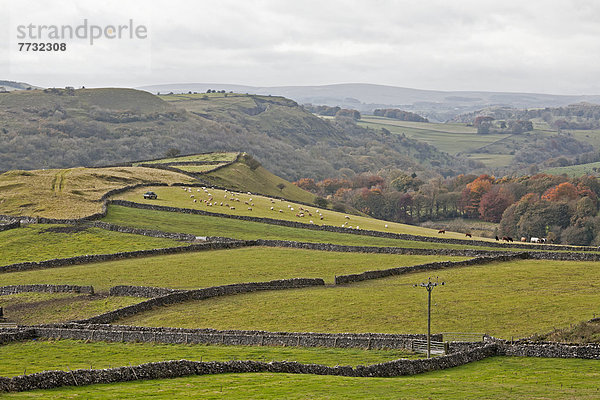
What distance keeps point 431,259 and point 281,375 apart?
36947mm

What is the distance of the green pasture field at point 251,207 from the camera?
299 feet

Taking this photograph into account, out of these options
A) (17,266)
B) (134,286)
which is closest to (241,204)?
(17,266)

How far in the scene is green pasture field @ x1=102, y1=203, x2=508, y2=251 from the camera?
76750mm

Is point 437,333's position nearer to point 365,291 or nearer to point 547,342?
point 547,342

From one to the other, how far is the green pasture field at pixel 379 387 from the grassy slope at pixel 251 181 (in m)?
94.6

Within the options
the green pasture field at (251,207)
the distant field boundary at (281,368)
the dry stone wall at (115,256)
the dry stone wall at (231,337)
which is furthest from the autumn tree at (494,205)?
the distant field boundary at (281,368)

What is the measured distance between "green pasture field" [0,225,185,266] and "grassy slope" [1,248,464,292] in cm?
493

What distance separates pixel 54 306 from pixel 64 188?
50359mm

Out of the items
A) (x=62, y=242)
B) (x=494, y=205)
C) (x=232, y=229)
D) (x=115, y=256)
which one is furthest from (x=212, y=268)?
(x=494, y=205)

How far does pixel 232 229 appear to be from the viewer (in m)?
81.4

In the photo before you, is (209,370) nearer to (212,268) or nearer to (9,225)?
(212,268)

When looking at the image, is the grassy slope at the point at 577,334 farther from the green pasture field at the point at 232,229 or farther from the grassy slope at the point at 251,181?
the grassy slope at the point at 251,181

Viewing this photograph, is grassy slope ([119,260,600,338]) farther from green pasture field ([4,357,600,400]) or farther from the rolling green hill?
green pasture field ([4,357,600,400])

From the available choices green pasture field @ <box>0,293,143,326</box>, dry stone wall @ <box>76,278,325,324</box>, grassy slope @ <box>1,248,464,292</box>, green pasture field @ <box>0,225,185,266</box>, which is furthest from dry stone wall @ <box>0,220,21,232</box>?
dry stone wall @ <box>76,278,325,324</box>
